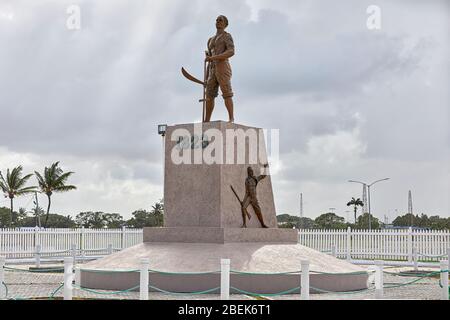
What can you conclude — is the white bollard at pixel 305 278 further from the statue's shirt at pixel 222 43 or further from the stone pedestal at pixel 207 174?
the statue's shirt at pixel 222 43

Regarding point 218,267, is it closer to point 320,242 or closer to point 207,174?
point 207,174

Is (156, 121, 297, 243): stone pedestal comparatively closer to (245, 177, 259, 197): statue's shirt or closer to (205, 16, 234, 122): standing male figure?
(245, 177, 259, 197): statue's shirt

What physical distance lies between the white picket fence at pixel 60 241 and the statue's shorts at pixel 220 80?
488 inches

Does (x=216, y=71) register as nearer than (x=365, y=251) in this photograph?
Yes

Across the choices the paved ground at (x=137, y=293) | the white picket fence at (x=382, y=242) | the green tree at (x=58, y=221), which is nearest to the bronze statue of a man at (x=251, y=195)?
the paved ground at (x=137, y=293)

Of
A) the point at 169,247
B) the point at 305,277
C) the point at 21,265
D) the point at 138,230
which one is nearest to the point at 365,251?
the point at 138,230

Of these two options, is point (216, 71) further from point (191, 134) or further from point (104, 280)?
point (104, 280)

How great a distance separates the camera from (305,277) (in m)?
11.2

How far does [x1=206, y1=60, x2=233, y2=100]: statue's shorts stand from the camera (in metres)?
16.3

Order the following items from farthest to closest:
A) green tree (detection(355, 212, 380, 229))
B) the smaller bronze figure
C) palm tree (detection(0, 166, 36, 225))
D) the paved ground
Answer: green tree (detection(355, 212, 380, 229)), palm tree (detection(0, 166, 36, 225)), the smaller bronze figure, the paved ground

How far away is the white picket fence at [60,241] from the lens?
27750mm

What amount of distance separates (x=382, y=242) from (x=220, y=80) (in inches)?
625

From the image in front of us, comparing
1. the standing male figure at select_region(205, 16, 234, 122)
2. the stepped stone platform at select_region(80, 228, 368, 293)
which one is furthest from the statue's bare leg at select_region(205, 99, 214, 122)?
the stepped stone platform at select_region(80, 228, 368, 293)
